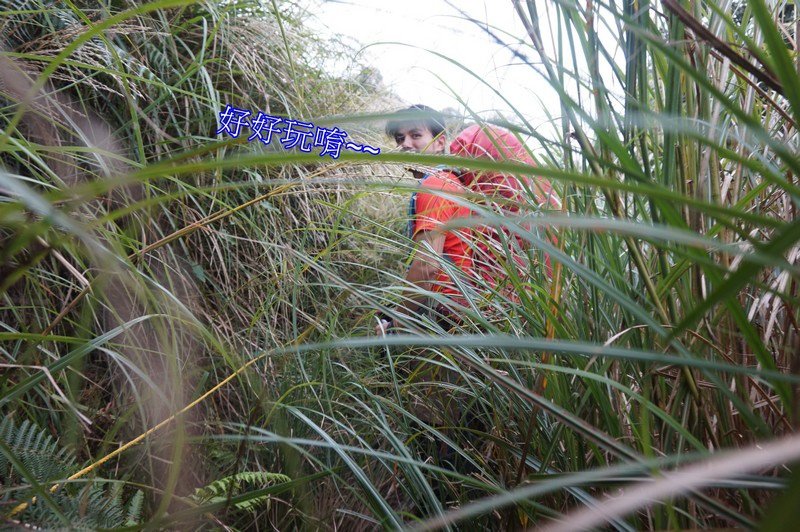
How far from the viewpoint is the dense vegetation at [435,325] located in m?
0.24

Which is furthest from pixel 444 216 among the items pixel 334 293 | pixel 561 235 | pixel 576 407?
pixel 576 407

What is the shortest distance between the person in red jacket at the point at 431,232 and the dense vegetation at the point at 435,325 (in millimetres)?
39

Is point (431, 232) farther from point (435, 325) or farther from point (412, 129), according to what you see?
point (412, 129)

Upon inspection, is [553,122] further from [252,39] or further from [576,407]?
[252,39]

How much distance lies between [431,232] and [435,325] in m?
0.11

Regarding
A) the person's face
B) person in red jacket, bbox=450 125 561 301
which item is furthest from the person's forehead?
person in red jacket, bbox=450 125 561 301

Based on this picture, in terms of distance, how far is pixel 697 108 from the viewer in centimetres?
44

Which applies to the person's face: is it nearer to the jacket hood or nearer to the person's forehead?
the person's forehead

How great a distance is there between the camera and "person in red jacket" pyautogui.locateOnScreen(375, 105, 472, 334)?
496 mm

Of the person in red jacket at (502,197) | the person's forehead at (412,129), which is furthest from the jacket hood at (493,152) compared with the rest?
the person's forehead at (412,129)

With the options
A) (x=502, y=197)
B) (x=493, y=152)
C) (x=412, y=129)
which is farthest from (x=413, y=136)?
(x=502, y=197)

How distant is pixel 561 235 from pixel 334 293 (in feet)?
2.21

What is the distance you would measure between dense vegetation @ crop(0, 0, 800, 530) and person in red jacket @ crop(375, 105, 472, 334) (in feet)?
0.13

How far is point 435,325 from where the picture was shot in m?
0.64
